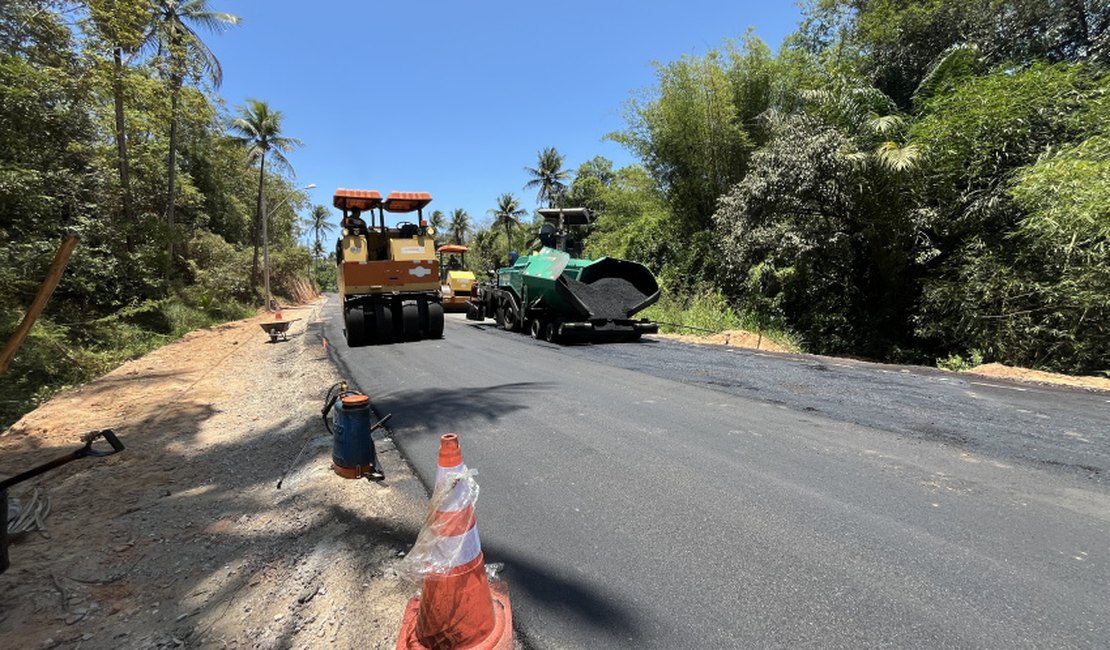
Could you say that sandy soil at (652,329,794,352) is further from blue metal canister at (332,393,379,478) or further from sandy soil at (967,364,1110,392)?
blue metal canister at (332,393,379,478)

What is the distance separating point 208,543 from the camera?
11.3ft

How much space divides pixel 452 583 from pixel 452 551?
123 mm

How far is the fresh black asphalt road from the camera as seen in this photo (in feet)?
7.42

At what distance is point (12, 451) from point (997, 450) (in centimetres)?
977

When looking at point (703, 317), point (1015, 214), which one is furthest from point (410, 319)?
point (1015, 214)

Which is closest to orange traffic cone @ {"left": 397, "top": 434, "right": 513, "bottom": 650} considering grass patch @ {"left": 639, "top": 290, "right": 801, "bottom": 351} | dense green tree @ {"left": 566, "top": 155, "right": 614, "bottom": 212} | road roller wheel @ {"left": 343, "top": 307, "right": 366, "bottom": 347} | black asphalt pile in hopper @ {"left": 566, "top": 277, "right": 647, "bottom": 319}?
black asphalt pile in hopper @ {"left": 566, "top": 277, "right": 647, "bottom": 319}

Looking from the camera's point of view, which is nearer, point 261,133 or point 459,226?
point 261,133

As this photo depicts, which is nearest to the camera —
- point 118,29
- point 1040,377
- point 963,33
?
point 1040,377

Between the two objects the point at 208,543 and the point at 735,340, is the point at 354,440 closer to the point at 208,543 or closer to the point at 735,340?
the point at 208,543

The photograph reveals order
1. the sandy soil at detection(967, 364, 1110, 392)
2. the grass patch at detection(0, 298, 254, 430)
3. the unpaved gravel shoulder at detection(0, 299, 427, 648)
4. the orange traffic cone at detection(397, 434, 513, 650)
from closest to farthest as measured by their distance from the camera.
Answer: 1. the orange traffic cone at detection(397, 434, 513, 650)
2. the unpaved gravel shoulder at detection(0, 299, 427, 648)
3. the sandy soil at detection(967, 364, 1110, 392)
4. the grass patch at detection(0, 298, 254, 430)

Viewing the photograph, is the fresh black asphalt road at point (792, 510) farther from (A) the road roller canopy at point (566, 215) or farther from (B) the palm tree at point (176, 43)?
(B) the palm tree at point (176, 43)

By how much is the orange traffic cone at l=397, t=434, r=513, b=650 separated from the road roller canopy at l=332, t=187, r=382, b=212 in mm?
10363

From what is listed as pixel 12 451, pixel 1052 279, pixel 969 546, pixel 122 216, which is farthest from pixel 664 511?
pixel 122 216

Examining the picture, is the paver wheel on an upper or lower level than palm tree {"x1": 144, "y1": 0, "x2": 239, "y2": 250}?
lower
